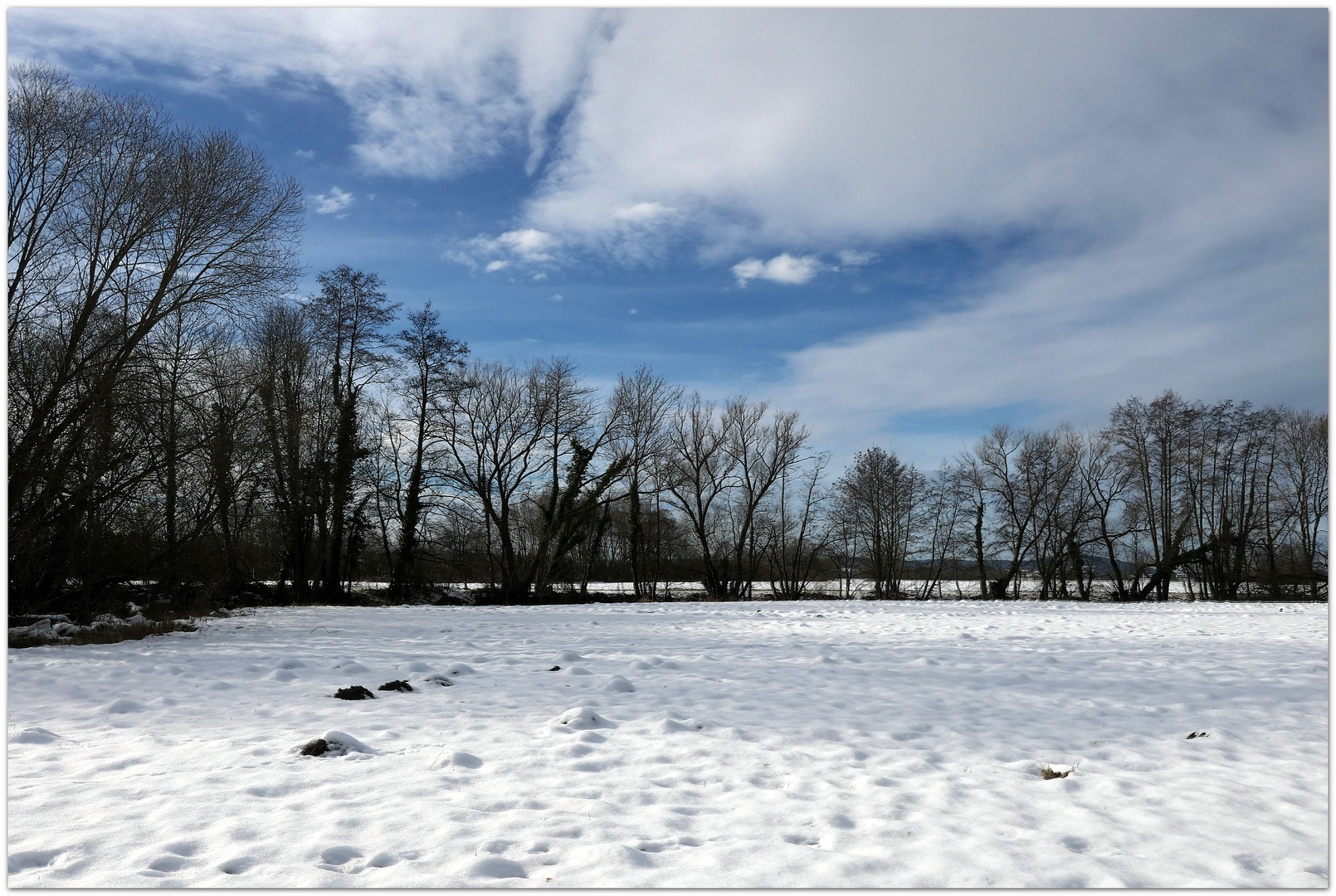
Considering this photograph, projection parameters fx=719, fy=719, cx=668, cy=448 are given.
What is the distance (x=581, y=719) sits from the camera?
516cm

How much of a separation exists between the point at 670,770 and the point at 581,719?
3.92 ft

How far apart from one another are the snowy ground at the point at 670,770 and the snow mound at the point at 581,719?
24 mm

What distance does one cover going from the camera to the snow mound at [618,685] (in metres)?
6.44

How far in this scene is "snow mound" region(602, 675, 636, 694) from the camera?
644 cm

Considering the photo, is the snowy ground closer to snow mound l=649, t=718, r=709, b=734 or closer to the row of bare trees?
snow mound l=649, t=718, r=709, b=734

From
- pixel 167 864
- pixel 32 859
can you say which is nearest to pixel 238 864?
pixel 167 864

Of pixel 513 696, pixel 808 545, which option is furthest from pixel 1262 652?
pixel 808 545

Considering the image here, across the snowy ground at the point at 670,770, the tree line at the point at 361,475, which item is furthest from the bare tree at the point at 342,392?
the snowy ground at the point at 670,770

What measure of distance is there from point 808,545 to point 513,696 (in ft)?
93.7

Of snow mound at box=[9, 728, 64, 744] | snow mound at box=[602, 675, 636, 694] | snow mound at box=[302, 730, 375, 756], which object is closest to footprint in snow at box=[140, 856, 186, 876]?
snow mound at box=[302, 730, 375, 756]

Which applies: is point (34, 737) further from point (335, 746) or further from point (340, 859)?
point (340, 859)

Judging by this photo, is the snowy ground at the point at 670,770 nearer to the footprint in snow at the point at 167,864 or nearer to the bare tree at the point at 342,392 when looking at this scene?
the footprint in snow at the point at 167,864

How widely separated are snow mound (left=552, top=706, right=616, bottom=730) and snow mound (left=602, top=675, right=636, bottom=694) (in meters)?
1.12

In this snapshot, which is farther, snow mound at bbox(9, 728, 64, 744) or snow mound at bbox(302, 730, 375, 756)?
Answer: snow mound at bbox(9, 728, 64, 744)
